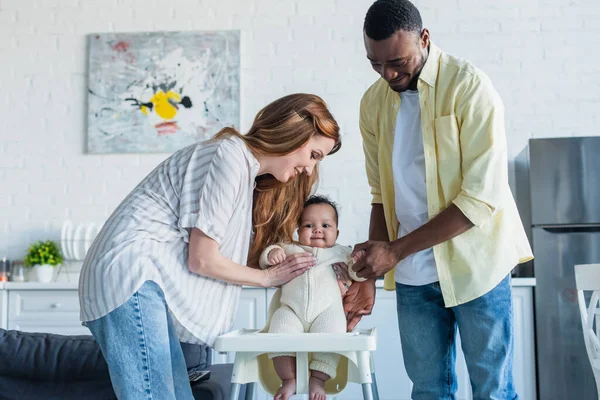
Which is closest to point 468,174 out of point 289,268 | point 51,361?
point 289,268

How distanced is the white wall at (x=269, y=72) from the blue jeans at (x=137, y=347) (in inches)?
109

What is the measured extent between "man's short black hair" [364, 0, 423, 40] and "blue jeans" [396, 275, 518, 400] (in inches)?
24.9

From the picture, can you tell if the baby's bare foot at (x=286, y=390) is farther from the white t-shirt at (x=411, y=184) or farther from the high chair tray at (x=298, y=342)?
the white t-shirt at (x=411, y=184)

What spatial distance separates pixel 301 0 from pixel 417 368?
3053mm

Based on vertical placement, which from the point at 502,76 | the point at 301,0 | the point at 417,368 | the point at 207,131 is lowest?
the point at 417,368

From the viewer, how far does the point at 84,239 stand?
4.34 m

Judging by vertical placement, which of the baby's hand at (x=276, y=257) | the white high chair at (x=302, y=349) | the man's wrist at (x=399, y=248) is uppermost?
the man's wrist at (x=399, y=248)

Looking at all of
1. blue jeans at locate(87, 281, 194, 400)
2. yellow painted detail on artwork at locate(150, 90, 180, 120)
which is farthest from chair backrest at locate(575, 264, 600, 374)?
yellow painted detail on artwork at locate(150, 90, 180, 120)

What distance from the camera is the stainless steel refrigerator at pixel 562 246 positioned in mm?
3688

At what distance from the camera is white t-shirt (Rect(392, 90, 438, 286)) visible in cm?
190

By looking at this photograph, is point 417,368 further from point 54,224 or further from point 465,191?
point 54,224

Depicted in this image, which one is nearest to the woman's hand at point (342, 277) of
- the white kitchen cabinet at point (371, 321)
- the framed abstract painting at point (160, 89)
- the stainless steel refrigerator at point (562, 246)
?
the white kitchen cabinet at point (371, 321)

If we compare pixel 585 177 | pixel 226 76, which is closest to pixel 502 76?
pixel 585 177

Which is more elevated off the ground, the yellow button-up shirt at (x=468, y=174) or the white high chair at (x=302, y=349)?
Answer: the yellow button-up shirt at (x=468, y=174)
